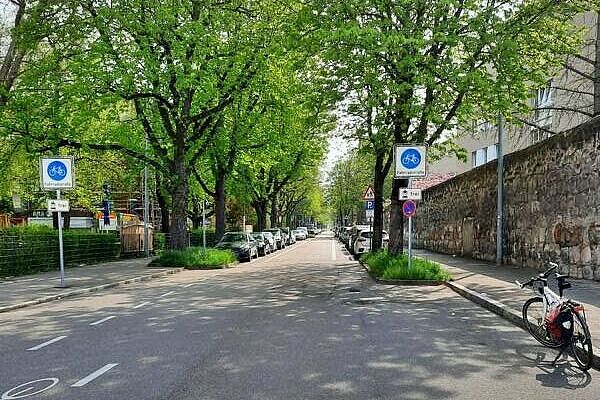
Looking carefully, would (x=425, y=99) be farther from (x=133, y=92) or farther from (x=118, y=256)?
(x=118, y=256)

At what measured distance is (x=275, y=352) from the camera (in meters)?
7.70

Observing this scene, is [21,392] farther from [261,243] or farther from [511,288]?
[261,243]

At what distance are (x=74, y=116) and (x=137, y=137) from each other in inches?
259

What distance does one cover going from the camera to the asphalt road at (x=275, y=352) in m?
5.97

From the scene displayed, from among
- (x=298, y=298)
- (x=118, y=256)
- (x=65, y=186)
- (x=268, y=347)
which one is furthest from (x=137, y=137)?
(x=268, y=347)

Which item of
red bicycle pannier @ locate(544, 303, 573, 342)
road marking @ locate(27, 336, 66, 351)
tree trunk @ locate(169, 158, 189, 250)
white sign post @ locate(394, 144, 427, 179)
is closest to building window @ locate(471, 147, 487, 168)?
tree trunk @ locate(169, 158, 189, 250)

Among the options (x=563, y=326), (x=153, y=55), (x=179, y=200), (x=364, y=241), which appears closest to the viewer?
(x=563, y=326)

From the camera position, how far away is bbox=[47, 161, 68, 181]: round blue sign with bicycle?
16.3 metres

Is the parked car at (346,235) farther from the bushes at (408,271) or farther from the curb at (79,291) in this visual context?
the bushes at (408,271)

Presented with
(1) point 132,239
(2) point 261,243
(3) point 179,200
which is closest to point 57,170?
(3) point 179,200

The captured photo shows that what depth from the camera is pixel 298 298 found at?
45.3ft

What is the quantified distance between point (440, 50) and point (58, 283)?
12.7 metres

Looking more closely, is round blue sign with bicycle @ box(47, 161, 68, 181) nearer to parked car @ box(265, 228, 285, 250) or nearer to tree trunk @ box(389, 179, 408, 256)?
tree trunk @ box(389, 179, 408, 256)

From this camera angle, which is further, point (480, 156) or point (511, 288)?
point (480, 156)
